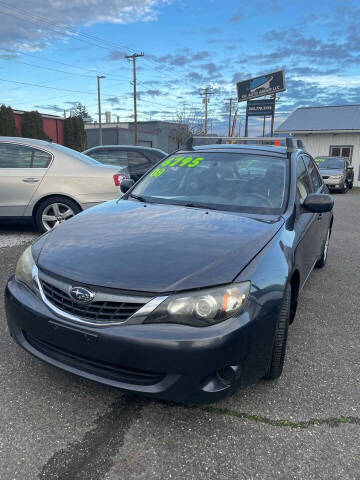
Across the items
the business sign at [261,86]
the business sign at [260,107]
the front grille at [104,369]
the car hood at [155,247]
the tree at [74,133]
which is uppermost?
the business sign at [261,86]

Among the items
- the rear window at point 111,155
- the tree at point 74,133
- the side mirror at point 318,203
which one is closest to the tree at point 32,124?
the tree at point 74,133

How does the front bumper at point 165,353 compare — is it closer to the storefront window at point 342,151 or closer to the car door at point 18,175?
the car door at point 18,175

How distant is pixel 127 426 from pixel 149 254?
3.11 ft

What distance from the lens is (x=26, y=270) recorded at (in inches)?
94.0

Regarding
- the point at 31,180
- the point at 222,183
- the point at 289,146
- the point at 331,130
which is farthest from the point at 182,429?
the point at 331,130

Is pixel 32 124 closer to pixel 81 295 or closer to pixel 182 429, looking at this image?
pixel 81 295

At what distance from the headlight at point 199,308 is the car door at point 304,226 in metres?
1.01

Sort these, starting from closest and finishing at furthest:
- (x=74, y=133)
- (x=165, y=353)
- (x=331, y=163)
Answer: (x=165, y=353), (x=331, y=163), (x=74, y=133)

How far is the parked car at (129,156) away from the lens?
29.7ft

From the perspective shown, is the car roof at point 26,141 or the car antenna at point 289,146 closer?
the car antenna at point 289,146

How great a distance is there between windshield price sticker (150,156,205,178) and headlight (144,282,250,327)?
2.00 meters

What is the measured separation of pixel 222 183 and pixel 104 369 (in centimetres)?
195

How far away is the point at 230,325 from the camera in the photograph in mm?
1927

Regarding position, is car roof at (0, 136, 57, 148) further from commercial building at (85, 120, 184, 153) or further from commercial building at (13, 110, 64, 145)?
commercial building at (85, 120, 184, 153)
